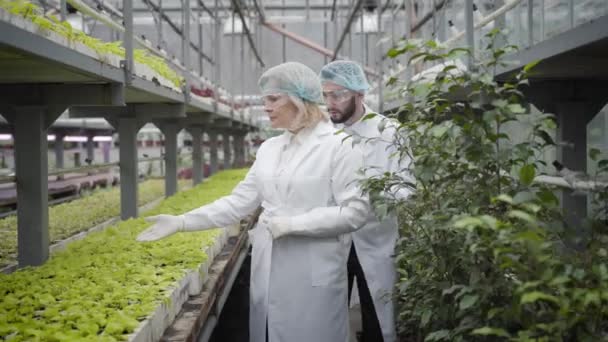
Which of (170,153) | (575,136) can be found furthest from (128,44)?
(170,153)

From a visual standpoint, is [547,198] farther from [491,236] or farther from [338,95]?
[338,95]

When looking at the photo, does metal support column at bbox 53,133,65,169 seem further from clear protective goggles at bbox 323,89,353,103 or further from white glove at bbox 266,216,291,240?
white glove at bbox 266,216,291,240

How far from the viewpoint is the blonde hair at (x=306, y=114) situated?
2.81m

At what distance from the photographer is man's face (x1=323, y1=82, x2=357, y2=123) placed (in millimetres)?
3406

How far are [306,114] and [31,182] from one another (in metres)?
1.92

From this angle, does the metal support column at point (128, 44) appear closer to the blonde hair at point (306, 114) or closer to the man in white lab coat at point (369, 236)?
the man in white lab coat at point (369, 236)

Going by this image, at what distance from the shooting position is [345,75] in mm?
3373

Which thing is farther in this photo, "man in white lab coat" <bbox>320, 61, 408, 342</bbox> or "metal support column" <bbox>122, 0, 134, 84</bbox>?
"metal support column" <bbox>122, 0, 134, 84</bbox>

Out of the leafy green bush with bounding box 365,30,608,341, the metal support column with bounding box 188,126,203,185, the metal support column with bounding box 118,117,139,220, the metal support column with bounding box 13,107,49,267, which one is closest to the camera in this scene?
the leafy green bush with bounding box 365,30,608,341

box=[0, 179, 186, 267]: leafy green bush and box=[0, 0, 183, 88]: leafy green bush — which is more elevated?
box=[0, 0, 183, 88]: leafy green bush

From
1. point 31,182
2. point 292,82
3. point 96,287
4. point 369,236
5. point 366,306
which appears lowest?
point 366,306

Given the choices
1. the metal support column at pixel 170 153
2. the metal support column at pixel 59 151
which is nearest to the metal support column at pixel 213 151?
the metal support column at pixel 59 151

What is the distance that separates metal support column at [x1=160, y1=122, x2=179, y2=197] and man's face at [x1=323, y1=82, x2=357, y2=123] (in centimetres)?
497

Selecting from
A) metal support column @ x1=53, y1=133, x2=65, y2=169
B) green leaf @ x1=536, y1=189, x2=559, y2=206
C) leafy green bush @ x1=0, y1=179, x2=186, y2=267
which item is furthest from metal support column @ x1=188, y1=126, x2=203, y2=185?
green leaf @ x1=536, y1=189, x2=559, y2=206
